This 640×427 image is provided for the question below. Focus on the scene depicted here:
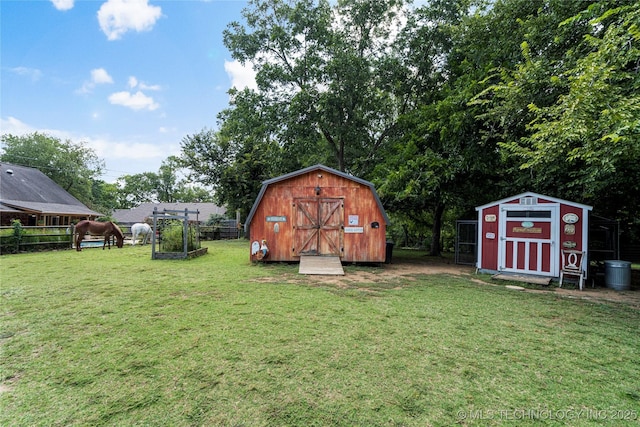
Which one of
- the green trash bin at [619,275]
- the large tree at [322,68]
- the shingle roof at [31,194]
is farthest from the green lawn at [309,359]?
the shingle roof at [31,194]

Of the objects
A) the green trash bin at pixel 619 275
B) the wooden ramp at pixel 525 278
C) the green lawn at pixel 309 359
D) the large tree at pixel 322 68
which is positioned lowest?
the green lawn at pixel 309 359

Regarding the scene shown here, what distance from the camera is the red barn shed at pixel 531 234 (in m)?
7.09

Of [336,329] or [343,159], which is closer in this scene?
[336,329]

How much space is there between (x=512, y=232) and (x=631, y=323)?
157 inches

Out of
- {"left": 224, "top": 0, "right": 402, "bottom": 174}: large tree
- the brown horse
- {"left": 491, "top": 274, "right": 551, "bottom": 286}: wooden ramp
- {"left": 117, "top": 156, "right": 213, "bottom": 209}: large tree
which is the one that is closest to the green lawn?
{"left": 491, "top": 274, "right": 551, "bottom": 286}: wooden ramp

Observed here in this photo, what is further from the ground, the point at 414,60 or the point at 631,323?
the point at 414,60

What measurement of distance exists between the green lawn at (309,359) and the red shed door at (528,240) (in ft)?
7.86

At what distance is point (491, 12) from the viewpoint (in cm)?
1030

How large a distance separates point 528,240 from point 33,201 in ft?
99.2

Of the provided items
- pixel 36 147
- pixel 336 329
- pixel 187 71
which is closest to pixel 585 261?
pixel 336 329

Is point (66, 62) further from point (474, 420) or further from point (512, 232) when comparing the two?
point (512, 232)

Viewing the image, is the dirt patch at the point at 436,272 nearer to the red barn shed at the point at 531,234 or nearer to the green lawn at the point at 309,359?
the red barn shed at the point at 531,234

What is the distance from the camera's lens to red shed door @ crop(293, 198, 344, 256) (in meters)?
9.49

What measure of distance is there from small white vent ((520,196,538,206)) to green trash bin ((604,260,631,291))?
2150mm
